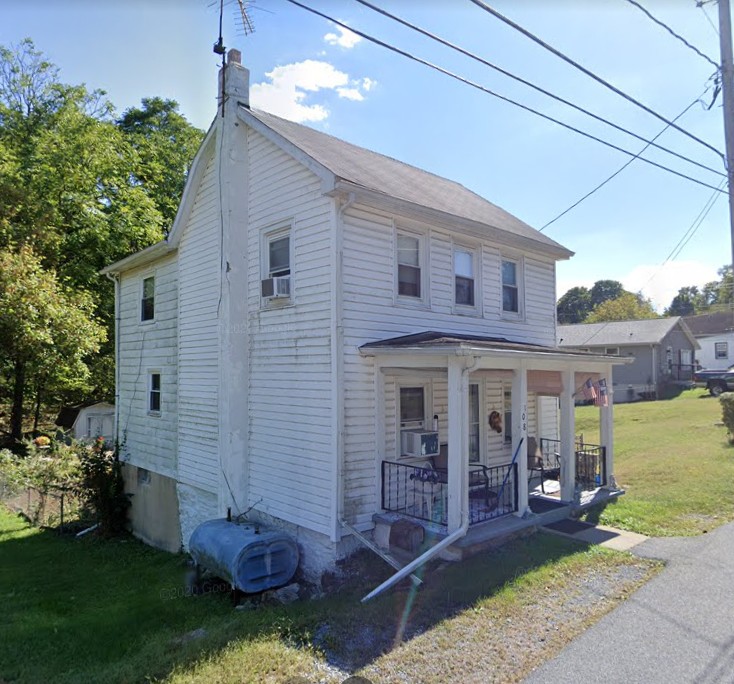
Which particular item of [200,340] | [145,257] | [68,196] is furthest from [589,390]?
[68,196]

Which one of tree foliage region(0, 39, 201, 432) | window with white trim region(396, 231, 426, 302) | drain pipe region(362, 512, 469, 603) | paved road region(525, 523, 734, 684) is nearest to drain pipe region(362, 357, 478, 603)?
drain pipe region(362, 512, 469, 603)

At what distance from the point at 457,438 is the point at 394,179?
18.2ft

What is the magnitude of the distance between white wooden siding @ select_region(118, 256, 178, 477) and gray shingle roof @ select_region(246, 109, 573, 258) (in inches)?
186

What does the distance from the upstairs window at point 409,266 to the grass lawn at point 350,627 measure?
449cm

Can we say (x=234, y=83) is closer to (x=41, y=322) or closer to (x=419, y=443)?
(x=419, y=443)

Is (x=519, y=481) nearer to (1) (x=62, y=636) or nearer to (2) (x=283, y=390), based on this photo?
(2) (x=283, y=390)

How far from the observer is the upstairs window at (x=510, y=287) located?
11403mm

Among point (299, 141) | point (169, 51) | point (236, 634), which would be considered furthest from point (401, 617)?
point (169, 51)

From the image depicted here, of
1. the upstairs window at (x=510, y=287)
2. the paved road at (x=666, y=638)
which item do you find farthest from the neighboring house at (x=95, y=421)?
the paved road at (x=666, y=638)

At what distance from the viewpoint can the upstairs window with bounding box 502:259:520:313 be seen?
11.4 meters

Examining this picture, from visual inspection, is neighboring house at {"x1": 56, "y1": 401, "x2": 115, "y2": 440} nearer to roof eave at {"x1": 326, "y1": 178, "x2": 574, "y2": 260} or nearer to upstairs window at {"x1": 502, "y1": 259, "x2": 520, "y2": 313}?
upstairs window at {"x1": 502, "y1": 259, "x2": 520, "y2": 313}

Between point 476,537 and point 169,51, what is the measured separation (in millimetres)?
9113

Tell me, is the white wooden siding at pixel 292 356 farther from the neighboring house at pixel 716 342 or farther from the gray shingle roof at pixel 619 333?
the neighboring house at pixel 716 342

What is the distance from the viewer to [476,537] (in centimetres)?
757
